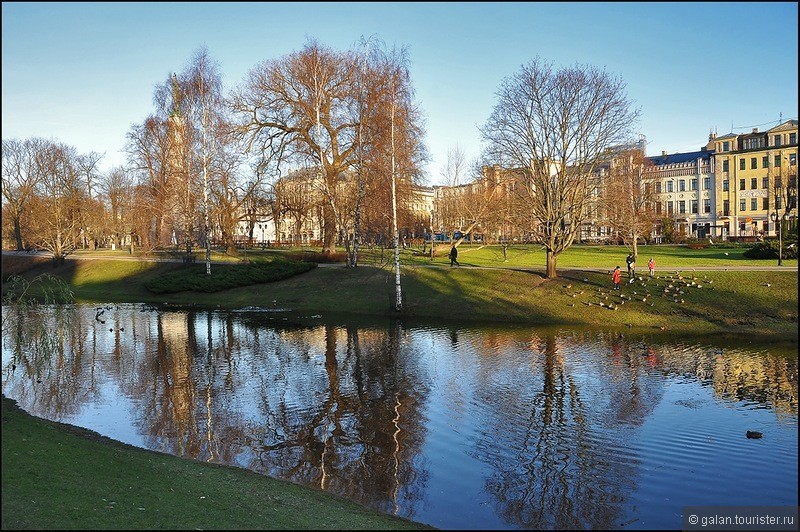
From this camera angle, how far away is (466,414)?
17484 millimetres

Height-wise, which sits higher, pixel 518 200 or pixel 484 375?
pixel 518 200

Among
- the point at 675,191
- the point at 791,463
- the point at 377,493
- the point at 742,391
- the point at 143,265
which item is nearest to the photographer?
the point at 377,493

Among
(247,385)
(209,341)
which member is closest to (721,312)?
(247,385)

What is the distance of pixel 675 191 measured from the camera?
325ft

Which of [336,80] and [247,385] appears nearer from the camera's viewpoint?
[247,385]

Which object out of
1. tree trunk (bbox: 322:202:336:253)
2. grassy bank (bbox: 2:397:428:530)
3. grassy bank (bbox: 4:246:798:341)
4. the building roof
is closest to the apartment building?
the building roof

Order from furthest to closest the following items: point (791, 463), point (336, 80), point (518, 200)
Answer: point (336, 80)
point (518, 200)
point (791, 463)

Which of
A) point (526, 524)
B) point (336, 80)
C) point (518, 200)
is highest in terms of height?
point (336, 80)

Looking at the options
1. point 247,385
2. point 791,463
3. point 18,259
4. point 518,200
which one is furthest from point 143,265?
point 791,463

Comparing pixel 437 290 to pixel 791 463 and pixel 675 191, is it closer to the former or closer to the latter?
pixel 791 463

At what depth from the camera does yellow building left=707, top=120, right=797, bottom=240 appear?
79.9 metres

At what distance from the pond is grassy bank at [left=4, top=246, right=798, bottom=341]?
146 inches

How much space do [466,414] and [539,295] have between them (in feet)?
70.2

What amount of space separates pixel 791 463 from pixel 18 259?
7823cm
